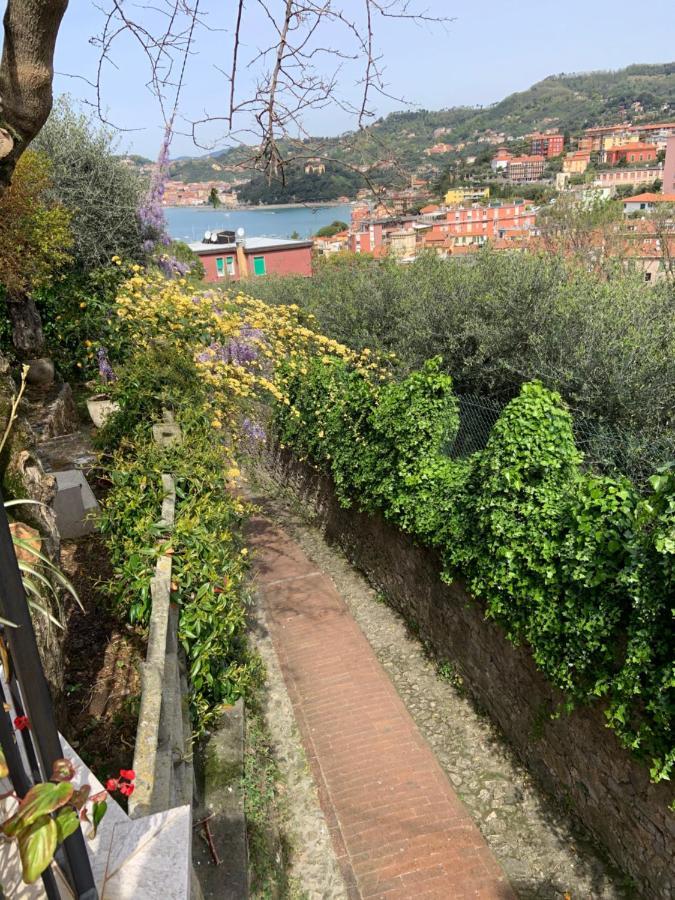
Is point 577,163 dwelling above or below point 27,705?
above

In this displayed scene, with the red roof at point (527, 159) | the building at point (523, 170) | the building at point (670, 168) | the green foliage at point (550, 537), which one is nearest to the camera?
the green foliage at point (550, 537)

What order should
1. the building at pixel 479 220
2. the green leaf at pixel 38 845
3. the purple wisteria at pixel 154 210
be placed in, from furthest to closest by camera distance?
the building at pixel 479 220
the purple wisteria at pixel 154 210
the green leaf at pixel 38 845

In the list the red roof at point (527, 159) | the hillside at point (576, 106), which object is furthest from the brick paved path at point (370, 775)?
the red roof at point (527, 159)

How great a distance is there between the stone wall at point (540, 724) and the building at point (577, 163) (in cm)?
11584

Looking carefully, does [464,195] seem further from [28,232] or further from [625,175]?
[28,232]

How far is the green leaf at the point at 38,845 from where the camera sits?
89 centimetres

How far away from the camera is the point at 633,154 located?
347 ft

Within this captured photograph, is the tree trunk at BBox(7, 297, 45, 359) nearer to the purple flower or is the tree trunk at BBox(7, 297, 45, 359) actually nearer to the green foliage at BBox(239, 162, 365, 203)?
the purple flower

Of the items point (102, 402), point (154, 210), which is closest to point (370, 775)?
point (102, 402)

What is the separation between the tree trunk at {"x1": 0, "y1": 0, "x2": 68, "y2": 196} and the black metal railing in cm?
275

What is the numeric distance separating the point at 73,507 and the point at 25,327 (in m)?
5.58

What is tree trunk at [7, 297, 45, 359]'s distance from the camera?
9891 mm

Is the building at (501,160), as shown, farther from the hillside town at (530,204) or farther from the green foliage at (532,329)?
the green foliage at (532,329)

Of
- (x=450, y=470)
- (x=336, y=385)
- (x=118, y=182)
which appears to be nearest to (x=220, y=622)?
(x=450, y=470)
